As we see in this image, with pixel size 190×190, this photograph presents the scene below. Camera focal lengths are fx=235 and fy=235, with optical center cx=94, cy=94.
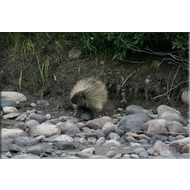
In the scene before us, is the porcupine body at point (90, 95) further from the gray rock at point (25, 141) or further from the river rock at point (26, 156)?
the river rock at point (26, 156)

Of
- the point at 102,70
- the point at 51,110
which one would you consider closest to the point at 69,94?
the point at 51,110

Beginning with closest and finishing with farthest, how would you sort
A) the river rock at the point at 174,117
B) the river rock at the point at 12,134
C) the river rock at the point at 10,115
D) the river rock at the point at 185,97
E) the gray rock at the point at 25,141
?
the gray rock at the point at 25,141, the river rock at the point at 12,134, the river rock at the point at 174,117, the river rock at the point at 10,115, the river rock at the point at 185,97

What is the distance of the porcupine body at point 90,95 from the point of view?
14.2 feet

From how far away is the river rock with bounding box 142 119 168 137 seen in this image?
3.07 m

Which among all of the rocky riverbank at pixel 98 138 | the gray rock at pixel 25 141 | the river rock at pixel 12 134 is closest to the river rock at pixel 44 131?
the rocky riverbank at pixel 98 138

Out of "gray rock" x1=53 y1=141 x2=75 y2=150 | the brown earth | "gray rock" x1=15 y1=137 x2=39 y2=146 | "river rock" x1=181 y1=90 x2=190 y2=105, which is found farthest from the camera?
the brown earth

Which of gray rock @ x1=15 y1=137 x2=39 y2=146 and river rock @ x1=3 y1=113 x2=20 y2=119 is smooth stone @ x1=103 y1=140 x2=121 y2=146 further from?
river rock @ x1=3 y1=113 x2=20 y2=119

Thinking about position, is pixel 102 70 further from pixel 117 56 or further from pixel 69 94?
pixel 69 94


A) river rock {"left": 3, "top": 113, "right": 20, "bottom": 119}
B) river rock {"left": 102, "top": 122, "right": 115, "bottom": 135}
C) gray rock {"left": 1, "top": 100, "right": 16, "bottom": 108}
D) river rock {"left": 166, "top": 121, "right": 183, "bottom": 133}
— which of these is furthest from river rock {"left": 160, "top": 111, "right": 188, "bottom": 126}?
gray rock {"left": 1, "top": 100, "right": 16, "bottom": 108}

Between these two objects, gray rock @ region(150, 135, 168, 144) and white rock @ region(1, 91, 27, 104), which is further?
white rock @ region(1, 91, 27, 104)

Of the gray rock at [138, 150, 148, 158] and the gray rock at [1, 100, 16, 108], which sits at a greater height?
the gray rock at [1, 100, 16, 108]

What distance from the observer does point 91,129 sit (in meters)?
3.51

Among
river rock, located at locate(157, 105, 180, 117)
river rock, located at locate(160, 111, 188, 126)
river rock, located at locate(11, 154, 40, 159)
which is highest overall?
river rock, located at locate(157, 105, 180, 117)

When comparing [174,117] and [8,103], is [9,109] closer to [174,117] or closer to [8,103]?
[8,103]
